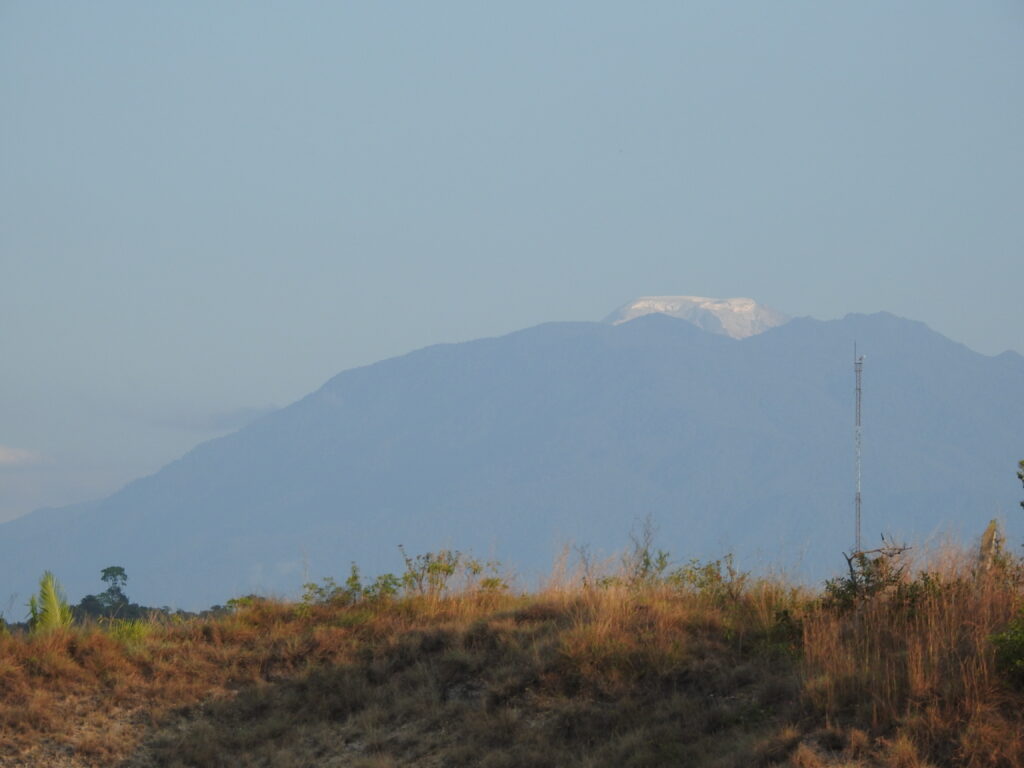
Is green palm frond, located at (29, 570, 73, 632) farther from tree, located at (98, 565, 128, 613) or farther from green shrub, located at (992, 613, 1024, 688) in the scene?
tree, located at (98, 565, 128, 613)

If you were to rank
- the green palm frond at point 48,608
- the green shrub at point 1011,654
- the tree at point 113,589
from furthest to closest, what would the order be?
the tree at point 113,589
the green palm frond at point 48,608
the green shrub at point 1011,654

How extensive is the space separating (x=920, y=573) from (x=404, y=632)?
5.84 meters

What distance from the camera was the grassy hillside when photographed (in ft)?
33.3

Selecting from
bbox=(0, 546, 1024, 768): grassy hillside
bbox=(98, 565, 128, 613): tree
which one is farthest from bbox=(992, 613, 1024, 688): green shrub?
Result: bbox=(98, 565, 128, 613): tree

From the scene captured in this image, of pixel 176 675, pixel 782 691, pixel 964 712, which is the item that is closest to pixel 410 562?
pixel 176 675

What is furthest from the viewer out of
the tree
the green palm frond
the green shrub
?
the tree

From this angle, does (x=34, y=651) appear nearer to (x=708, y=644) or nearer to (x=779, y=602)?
(x=708, y=644)

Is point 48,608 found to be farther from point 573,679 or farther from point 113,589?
point 113,589

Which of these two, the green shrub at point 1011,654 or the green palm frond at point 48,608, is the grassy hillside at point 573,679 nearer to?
the green shrub at point 1011,654

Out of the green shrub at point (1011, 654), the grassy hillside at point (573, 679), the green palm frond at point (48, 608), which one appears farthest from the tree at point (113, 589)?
the green shrub at point (1011, 654)

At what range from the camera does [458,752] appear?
11.5 meters

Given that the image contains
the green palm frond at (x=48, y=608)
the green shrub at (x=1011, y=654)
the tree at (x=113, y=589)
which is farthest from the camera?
the tree at (x=113, y=589)

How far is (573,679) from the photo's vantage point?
12344 mm

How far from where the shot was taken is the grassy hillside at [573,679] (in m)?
10.2
